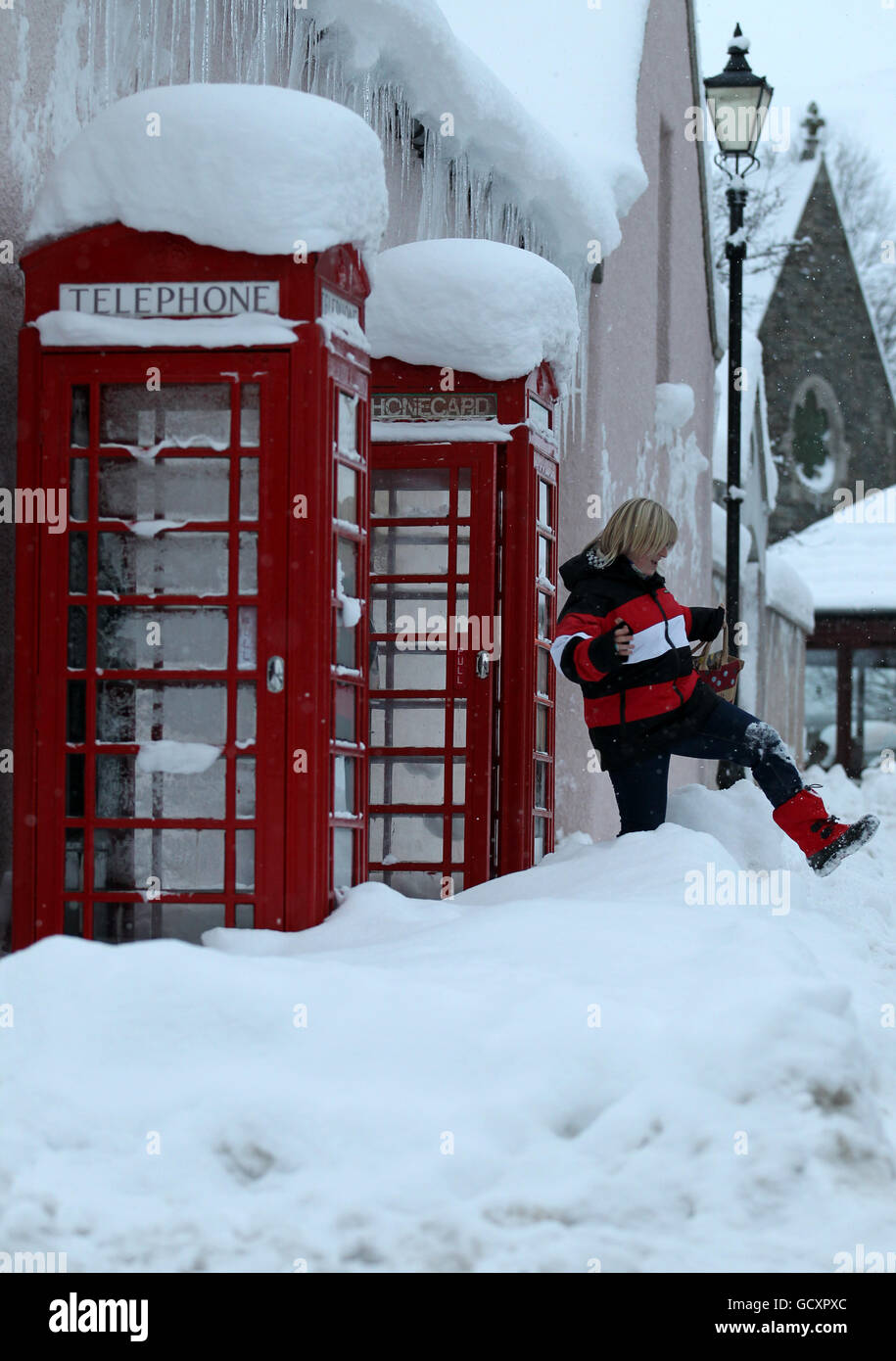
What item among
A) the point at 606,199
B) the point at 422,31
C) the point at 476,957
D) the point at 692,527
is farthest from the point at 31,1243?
the point at 692,527

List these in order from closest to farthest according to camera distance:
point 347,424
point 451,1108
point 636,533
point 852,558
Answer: point 451,1108 < point 347,424 < point 636,533 < point 852,558

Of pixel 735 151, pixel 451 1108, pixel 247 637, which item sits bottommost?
pixel 451 1108

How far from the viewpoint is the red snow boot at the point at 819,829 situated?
592 cm

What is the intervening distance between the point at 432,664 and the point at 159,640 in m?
2.11

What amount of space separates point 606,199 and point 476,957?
22.5 ft

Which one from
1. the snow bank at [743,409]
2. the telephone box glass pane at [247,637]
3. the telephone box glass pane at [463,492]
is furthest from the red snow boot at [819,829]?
the snow bank at [743,409]

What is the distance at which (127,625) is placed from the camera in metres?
4.96

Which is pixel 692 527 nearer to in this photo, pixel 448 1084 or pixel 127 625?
pixel 127 625

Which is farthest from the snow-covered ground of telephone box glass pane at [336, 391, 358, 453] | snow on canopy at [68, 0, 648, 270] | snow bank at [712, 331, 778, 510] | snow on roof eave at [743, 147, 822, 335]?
snow on roof eave at [743, 147, 822, 335]

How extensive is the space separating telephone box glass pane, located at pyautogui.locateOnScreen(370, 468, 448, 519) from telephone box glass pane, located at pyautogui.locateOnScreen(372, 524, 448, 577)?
0.21 ft

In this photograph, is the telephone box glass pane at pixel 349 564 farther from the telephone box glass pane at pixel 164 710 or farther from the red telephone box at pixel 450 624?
the red telephone box at pixel 450 624

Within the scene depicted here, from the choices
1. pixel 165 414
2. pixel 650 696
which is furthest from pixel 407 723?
pixel 165 414

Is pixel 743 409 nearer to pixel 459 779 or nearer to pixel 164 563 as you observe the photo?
pixel 459 779

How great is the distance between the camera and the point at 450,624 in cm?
685
